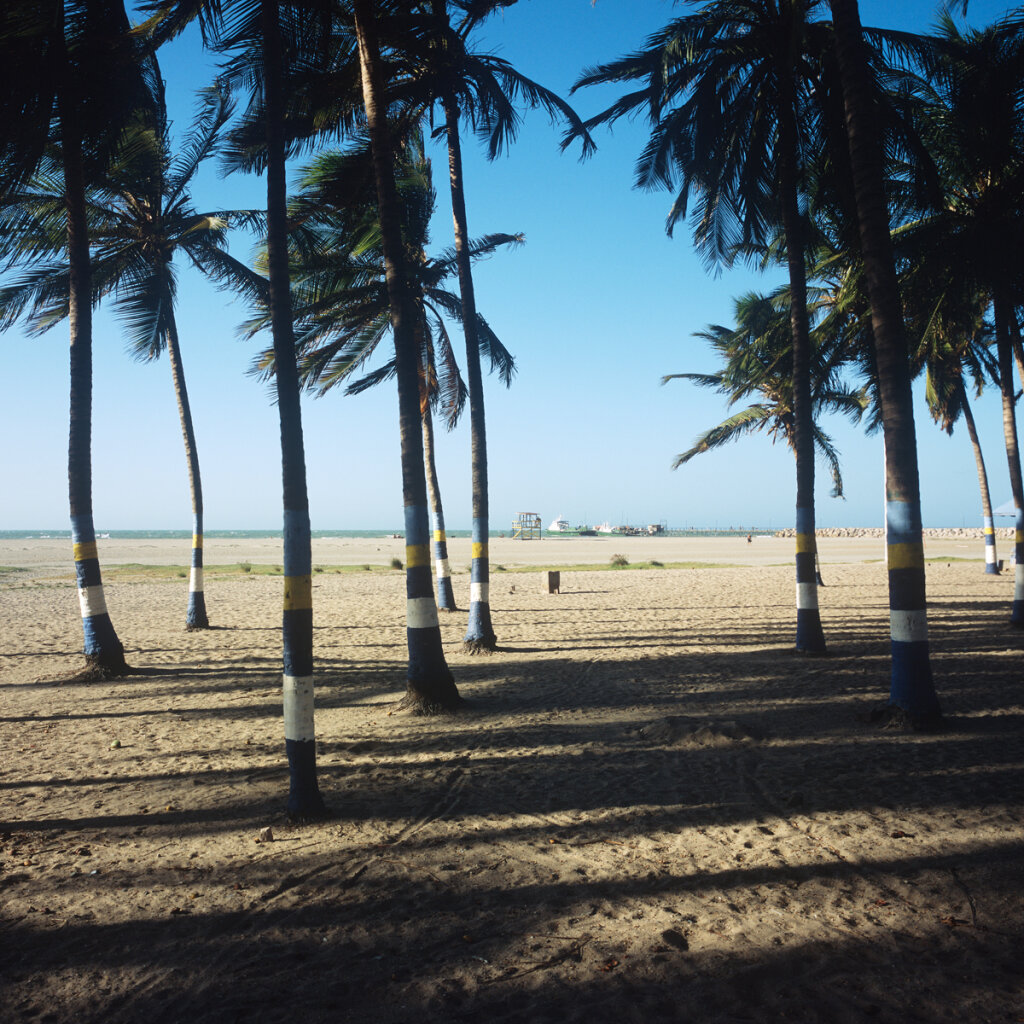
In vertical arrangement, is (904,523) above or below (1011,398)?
below

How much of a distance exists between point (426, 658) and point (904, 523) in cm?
458

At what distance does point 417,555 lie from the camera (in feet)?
A: 23.2

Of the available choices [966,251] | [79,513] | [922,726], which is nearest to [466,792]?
[922,726]

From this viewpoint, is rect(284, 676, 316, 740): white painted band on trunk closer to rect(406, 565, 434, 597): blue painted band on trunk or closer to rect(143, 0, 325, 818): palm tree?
rect(143, 0, 325, 818): palm tree

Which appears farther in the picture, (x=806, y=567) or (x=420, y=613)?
(x=806, y=567)

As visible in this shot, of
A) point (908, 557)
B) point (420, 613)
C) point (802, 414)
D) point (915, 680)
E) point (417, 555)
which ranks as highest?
point (802, 414)

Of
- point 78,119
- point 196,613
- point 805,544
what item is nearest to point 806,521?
point 805,544

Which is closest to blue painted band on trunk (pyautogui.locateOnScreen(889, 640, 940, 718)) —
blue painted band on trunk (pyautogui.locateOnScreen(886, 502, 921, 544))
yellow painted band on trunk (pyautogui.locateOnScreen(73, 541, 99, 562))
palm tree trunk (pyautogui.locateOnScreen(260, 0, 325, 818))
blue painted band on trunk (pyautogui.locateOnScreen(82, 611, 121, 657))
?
blue painted band on trunk (pyautogui.locateOnScreen(886, 502, 921, 544))

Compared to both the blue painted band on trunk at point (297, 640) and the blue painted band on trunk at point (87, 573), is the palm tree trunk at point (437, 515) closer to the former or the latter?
the blue painted band on trunk at point (87, 573)

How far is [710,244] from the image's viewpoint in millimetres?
11133

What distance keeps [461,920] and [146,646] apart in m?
10.6

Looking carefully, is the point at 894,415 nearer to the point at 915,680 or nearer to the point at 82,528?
the point at 915,680

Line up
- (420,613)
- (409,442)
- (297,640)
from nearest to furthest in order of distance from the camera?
(297,640) → (420,613) → (409,442)

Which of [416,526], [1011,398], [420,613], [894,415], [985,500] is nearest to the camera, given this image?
[894,415]
